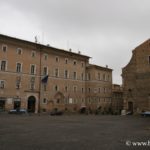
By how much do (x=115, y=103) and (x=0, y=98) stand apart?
3430 cm

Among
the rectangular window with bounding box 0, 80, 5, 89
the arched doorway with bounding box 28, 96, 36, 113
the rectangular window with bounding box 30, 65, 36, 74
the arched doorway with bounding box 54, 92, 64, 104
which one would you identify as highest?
the rectangular window with bounding box 30, 65, 36, 74

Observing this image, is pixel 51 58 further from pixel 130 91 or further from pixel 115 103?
pixel 115 103

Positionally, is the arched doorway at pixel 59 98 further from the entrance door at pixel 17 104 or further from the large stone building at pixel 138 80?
the large stone building at pixel 138 80

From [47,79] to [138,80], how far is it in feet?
60.0

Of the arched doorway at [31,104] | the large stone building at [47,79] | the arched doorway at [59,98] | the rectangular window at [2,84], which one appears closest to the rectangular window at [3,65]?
the large stone building at [47,79]

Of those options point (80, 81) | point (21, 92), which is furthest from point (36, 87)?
point (80, 81)

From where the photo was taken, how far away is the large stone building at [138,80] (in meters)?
45.4

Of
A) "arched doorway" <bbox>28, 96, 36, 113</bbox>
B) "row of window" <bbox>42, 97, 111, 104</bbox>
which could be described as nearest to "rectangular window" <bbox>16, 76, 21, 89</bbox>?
"arched doorway" <bbox>28, 96, 36, 113</bbox>

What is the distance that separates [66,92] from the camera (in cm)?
5353

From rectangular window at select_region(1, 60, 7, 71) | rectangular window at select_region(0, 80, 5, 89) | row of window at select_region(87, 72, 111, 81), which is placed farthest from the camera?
row of window at select_region(87, 72, 111, 81)

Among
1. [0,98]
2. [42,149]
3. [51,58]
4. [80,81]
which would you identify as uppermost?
[51,58]

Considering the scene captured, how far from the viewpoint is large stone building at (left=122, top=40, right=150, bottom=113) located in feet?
149

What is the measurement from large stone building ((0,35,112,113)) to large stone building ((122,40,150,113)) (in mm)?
10779

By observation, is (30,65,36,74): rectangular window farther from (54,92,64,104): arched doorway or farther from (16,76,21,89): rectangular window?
(54,92,64,104): arched doorway
